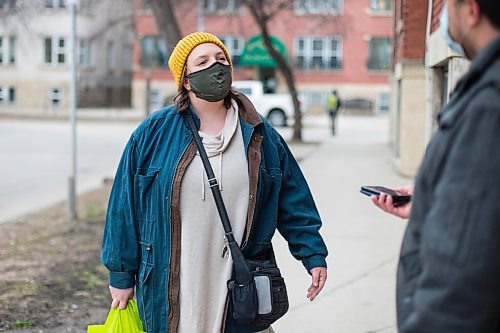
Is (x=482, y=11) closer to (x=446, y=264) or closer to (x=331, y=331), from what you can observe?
(x=446, y=264)

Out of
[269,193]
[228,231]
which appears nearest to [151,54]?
[269,193]

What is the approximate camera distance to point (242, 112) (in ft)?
12.0

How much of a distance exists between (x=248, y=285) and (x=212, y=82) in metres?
0.88

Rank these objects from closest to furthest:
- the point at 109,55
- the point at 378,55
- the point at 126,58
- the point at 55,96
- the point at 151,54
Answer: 1. the point at 378,55
2. the point at 55,96
3. the point at 151,54
4. the point at 109,55
5. the point at 126,58

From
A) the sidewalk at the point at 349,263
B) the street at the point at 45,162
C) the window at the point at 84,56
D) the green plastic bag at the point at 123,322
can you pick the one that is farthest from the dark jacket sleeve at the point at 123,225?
the window at the point at 84,56

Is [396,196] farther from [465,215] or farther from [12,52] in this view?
[12,52]

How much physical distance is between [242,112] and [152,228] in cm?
66

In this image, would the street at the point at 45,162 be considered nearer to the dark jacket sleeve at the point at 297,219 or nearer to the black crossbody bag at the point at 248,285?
the dark jacket sleeve at the point at 297,219

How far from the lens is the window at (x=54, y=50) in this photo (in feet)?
167

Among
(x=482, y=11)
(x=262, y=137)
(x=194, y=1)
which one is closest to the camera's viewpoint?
(x=482, y=11)

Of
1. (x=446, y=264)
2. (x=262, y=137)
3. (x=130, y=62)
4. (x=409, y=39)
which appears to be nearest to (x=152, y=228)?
(x=262, y=137)

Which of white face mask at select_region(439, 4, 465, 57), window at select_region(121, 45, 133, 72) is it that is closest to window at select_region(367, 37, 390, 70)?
window at select_region(121, 45, 133, 72)

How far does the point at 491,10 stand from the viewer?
189 cm

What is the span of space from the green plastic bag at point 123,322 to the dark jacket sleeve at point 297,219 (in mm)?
755
